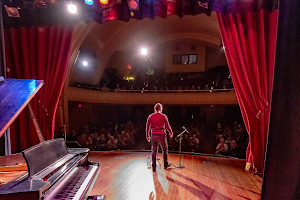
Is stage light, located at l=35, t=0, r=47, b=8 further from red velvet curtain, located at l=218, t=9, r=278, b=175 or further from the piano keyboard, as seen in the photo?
red velvet curtain, located at l=218, t=9, r=278, b=175

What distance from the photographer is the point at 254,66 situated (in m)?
3.12

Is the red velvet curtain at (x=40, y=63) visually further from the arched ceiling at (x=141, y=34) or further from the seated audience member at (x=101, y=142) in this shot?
the arched ceiling at (x=141, y=34)

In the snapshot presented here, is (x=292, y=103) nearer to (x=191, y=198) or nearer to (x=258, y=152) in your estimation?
(x=191, y=198)

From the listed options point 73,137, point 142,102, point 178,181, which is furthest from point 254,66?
point 142,102

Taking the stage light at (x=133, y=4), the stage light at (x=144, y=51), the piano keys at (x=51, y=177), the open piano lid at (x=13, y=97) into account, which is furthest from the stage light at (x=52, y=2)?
the stage light at (x=144, y=51)

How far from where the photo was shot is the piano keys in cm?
116

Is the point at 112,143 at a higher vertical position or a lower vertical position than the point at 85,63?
lower

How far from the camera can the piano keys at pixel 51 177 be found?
1.16 m

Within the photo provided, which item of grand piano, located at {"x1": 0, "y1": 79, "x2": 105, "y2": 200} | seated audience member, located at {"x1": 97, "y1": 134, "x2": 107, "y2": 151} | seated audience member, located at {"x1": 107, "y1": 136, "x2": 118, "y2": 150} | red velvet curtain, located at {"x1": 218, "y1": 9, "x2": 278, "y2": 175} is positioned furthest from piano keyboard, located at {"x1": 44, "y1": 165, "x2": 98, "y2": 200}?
seated audience member, located at {"x1": 97, "y1": 134, "x2": 107, "y2": 151}

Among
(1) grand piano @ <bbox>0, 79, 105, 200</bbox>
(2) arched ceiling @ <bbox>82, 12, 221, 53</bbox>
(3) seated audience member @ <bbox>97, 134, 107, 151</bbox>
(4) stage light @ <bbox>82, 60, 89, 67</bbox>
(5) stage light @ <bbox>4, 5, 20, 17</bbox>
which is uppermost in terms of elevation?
(2) arched ceiling @ <bbox>82, 12, 221, 53</bbox>

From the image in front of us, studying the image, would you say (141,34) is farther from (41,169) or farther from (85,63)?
(41,169)

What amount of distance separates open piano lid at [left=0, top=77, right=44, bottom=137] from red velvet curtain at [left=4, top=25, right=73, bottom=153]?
1810 millimetres

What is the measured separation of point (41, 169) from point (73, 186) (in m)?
0.35

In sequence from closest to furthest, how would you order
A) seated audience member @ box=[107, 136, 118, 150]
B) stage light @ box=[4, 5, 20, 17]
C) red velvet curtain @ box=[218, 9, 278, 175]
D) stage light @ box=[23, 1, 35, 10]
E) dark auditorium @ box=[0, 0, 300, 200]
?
1. dark auditorium @ box=[0, 0, 300, 200]
2. red velvet curtain @ box=[218, 9, 278, 175]
3. stage light @ box=[23, 1, 35, 10]
4. stage light @ box=[4, 5, 20, 17]
5. seated audience member @ box=[107, 136, 118, 150]
